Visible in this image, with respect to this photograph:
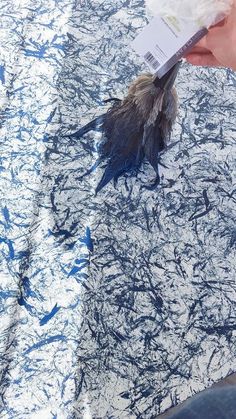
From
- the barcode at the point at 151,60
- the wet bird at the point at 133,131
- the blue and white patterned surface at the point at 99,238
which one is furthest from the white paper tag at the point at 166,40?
the blue and white patterned surface at the point at 99,238

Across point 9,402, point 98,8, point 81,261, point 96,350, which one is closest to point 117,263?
point 81,261

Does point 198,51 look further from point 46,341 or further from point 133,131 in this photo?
point 46,341

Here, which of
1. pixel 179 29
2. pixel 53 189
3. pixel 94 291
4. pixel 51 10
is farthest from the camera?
pixel 51 10

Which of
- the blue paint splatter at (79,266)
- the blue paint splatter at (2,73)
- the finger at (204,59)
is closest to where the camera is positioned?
A: the finger at (204,59)

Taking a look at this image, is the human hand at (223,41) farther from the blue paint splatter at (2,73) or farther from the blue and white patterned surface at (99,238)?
the blue paint splatter at (2,73)

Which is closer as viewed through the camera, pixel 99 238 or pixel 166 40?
pixel 166 40

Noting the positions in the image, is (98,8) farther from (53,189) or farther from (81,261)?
(81,261)

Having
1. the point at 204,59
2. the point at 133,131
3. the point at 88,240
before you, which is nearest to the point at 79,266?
the point at 88,240
